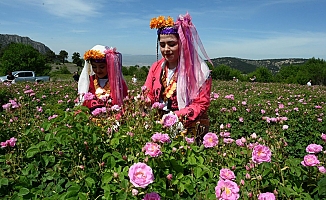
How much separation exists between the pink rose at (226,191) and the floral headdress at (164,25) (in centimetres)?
154

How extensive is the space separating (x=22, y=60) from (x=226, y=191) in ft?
183

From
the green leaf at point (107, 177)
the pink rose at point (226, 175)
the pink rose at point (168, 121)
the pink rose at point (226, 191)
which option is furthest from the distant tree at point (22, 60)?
the pink rose at point (226, 191)

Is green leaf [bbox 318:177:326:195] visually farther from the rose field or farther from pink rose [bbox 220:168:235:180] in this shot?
pink rose [bbox 220:168:235:180]

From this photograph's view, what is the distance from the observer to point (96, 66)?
304 cm

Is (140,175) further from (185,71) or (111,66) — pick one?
(111,66)

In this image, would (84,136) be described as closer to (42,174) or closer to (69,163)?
(69,163)

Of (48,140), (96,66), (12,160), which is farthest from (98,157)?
(96,66)

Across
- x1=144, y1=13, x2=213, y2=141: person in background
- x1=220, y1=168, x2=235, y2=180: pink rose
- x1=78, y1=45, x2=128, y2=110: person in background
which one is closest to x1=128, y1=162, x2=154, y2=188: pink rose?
x1=220, y1=168, x2=235, y2=180: pink rose

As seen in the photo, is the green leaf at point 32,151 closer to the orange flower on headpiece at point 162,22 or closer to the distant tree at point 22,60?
the orange flower on headpiece at point 162,22

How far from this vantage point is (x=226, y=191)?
3.67 feet

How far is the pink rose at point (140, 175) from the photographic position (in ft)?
3.39

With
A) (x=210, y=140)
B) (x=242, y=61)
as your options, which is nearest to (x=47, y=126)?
(x=210, y=140)

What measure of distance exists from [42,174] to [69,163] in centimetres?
16

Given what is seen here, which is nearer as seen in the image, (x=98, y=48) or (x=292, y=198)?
(x=292, y=198)
